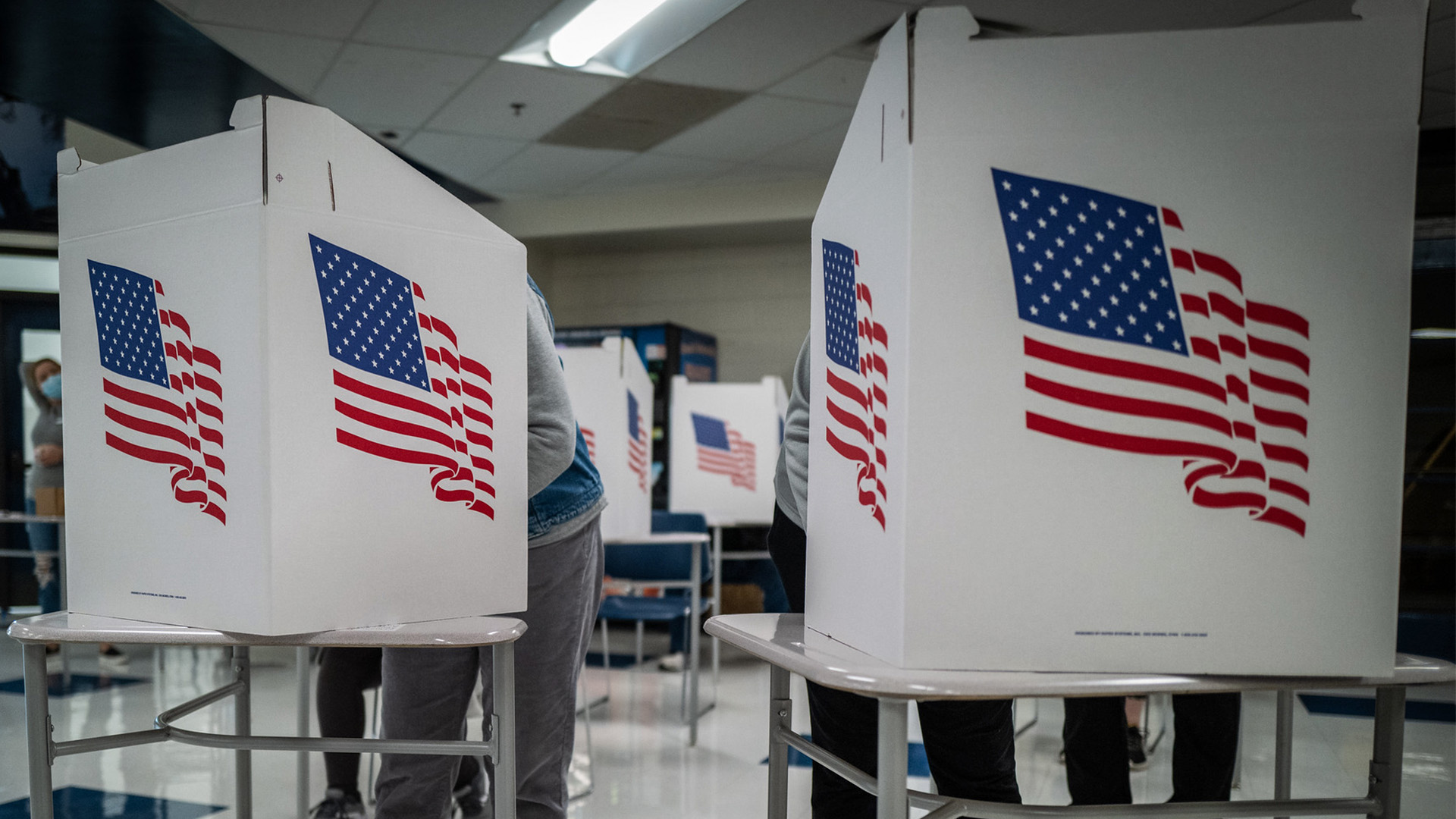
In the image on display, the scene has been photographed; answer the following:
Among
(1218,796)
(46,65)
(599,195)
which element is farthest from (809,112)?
(1218,796)

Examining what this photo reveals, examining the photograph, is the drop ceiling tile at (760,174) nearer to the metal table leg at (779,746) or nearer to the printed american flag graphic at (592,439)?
the printed american flag graphic at (592,439)

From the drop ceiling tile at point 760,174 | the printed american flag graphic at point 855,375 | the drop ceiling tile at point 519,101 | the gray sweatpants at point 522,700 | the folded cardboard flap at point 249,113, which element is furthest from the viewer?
the drop ceiling tile at point 760,174

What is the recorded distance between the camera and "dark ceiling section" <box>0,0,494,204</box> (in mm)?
3506

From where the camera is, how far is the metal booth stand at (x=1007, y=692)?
0.87m

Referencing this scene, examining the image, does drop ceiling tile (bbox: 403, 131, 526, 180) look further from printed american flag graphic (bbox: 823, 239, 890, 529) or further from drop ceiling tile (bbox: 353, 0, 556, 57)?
printed american flag graphic (bbox: 823, 239, 890, 529)

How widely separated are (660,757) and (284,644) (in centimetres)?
211

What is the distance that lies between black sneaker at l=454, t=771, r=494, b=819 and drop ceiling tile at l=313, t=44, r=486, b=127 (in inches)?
119

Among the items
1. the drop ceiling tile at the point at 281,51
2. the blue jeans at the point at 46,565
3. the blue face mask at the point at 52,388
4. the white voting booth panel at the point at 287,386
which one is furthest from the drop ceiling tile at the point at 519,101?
the white voting booth panel at the point at 287,386

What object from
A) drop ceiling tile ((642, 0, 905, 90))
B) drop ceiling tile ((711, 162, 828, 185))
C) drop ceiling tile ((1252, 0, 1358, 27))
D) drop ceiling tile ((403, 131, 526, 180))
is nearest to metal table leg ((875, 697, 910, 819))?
drop ceiling tile ((642, 0, 905, 90))

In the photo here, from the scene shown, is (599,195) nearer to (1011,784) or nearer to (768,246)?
(768,246)

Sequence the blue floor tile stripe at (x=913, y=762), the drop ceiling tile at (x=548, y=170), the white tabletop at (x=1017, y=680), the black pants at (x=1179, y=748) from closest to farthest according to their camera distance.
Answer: the white tabletop at (x=1017, y=680) < the black pants at (x=1179, y=748) < the blue floor tile stripe at (x=913, y=762) < the drop ceiling tile at (x=548, y=170)

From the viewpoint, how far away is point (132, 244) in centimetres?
128

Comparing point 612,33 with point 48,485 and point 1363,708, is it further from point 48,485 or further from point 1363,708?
point 1363,708

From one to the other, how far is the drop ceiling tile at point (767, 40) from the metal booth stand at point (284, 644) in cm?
296
